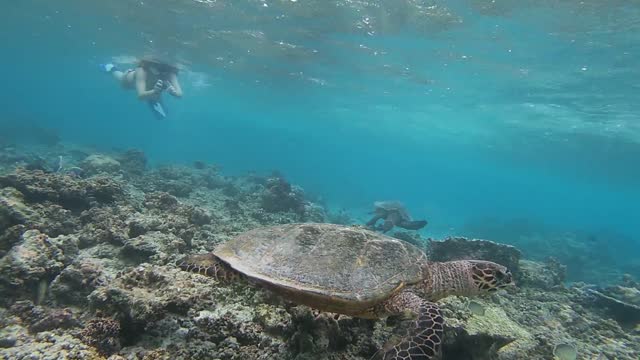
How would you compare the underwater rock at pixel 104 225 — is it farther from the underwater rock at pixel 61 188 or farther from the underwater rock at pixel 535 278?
the underwater rock at pixel 535 278

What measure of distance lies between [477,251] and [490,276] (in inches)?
254

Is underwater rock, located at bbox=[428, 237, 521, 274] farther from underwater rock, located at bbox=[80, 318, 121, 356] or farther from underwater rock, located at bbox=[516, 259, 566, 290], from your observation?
underwater rock, located at bbox=[80, 318, 121, 356]

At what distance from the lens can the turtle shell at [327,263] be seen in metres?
3.84

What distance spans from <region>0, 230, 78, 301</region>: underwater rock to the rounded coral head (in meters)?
5.71

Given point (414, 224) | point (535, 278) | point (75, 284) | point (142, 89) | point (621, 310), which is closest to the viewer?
point (75, 284)

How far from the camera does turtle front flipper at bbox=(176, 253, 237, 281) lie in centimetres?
423

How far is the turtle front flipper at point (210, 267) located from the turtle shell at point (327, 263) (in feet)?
0.31

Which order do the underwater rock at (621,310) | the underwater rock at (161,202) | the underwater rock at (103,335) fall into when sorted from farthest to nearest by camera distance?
the underwater rock at (161,202) → the underwater rock at (621,310) → the underwater rock at (103,335)

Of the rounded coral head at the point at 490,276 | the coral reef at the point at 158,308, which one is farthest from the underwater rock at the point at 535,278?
the rounded coral head at the point at 490,276

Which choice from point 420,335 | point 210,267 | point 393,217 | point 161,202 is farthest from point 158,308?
point 393,217

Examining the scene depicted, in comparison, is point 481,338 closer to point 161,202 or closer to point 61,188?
point 161,202

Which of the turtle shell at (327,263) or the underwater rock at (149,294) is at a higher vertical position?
the turtle shell at (327,263)

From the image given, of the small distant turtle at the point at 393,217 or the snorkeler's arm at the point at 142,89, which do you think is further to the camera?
the snorkeler's arm at the point at 142,89

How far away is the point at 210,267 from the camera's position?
4.32 meters
